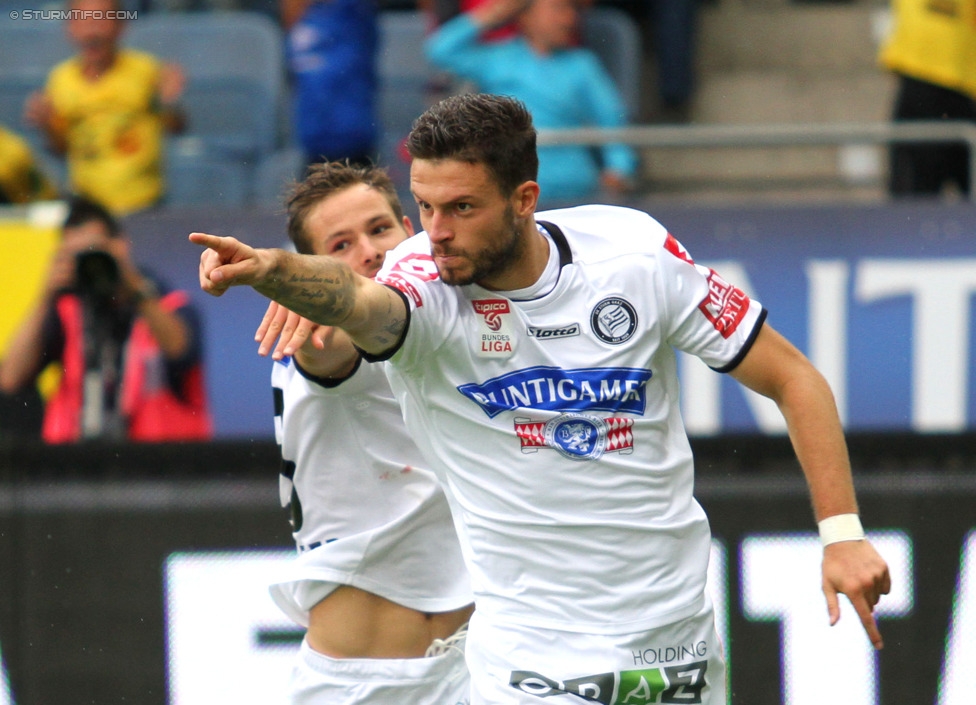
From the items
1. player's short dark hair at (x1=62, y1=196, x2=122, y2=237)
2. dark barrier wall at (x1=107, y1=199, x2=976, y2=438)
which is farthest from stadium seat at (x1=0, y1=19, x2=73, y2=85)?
player's short dark hair at (x1=62, y1=196, x2=122, y2=237)

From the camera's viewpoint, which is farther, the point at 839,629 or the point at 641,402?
the point at 839,629

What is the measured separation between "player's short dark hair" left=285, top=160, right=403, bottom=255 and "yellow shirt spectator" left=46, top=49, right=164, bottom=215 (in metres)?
3.97

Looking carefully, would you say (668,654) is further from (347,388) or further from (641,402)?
(347,388)

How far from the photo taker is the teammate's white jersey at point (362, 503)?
3.68 meters

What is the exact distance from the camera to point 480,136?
297cm

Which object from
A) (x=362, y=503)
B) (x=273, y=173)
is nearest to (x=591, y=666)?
(x=362, y=503)

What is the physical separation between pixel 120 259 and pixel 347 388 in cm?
304

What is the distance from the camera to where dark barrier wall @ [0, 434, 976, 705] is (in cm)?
488

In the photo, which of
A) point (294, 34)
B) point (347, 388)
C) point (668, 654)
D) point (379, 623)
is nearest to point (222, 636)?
point (379, 623)

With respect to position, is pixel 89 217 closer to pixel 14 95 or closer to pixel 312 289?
pixel 14 95

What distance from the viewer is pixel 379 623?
3770mm

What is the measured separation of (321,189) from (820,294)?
422cm

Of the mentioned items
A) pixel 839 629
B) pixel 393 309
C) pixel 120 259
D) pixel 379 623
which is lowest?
pixel 839 629

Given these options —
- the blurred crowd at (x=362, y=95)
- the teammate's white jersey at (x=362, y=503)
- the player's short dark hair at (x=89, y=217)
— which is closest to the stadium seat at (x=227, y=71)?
the blurred crowd at (x=362, y=95)
